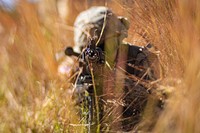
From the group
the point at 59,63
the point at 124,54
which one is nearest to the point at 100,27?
the point at 124,54

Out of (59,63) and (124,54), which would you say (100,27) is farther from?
(59,63)

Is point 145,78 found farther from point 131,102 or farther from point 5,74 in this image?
point 5,74

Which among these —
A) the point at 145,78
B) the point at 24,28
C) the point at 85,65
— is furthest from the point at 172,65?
the point at 24,28

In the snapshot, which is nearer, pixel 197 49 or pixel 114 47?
pixel 197 49

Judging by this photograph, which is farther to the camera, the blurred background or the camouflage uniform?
the camouflage uniform
